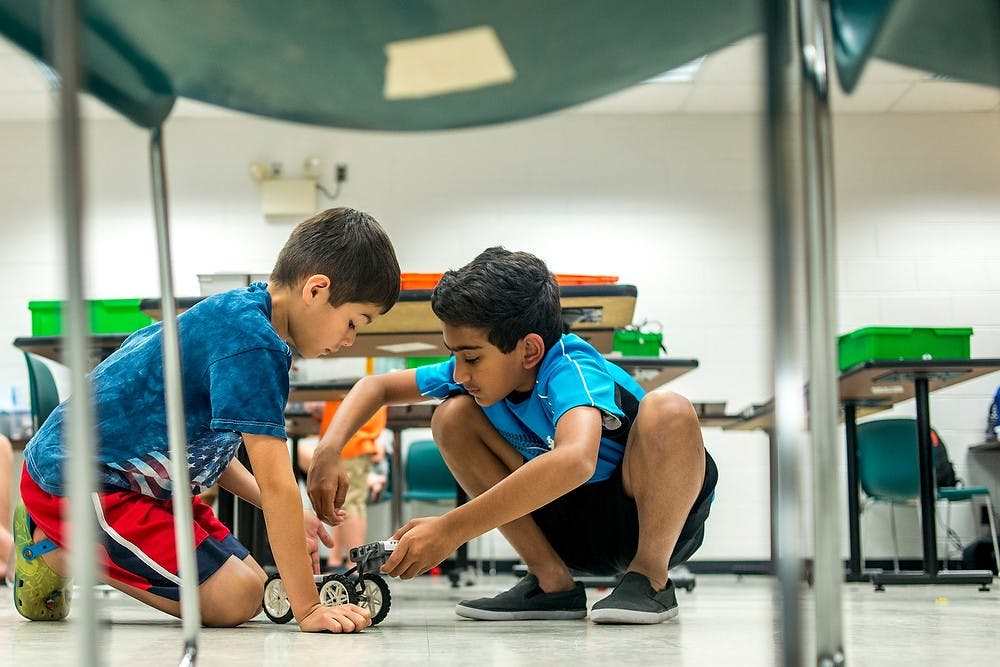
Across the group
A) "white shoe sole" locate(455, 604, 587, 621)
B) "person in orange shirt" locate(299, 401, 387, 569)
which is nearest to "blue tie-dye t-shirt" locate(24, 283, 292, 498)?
"white shoe sole" locate(455, 604, 587, 621)

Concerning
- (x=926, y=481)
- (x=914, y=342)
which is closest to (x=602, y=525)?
(x=926, y=481)

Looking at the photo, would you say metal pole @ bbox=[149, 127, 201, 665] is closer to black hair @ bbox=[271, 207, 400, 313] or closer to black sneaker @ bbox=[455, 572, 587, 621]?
black hair @ bbox=[271, 207, 400, 313]

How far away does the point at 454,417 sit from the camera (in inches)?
61.2

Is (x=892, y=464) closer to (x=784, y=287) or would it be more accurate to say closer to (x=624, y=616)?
(x=624, y=616)

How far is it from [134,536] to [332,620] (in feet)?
1.34

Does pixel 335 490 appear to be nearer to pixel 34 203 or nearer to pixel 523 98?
pixel 523 98

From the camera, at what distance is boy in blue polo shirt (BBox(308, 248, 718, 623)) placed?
4.58 feet

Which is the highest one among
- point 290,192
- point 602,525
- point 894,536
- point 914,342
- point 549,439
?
point 290,192

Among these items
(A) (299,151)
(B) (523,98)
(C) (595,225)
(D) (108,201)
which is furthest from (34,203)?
(B) (523,98)

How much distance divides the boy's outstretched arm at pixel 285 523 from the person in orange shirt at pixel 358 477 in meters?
2.81

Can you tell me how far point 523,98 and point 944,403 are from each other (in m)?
5.76

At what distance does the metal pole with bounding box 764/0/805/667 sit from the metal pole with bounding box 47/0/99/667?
26cm

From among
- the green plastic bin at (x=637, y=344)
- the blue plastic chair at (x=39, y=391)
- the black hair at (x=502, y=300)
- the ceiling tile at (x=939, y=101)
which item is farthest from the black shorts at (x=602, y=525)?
the ceiling tile at (x=939, y=101)

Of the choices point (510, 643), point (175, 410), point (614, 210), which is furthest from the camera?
point (614, 210)
